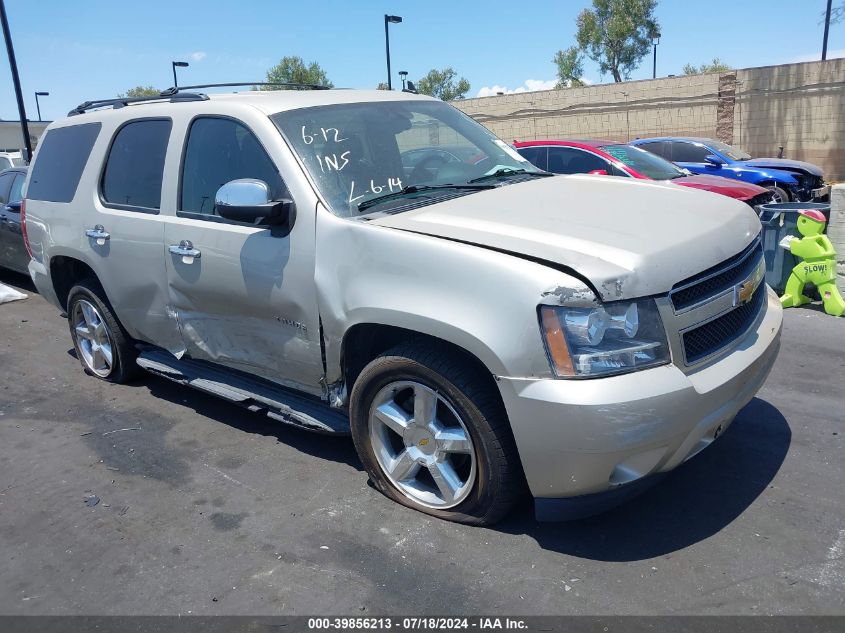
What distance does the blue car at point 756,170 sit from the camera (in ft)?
44.7

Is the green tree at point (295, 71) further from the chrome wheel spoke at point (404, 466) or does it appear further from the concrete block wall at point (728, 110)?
the chrome wheel spoke at point (404, 466)

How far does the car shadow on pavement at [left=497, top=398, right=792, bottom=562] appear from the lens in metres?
3.18

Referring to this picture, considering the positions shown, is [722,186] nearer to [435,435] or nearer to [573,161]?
[573,161]

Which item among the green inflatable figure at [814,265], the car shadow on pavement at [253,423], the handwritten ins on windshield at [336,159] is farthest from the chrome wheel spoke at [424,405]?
the green inflatable figure at [814,265]

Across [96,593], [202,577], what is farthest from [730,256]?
[96,593]

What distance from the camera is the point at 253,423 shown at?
4.79m

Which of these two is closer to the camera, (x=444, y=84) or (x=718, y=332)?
(x=718, y=332)

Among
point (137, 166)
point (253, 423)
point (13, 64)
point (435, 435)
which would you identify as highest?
point (13, 64)

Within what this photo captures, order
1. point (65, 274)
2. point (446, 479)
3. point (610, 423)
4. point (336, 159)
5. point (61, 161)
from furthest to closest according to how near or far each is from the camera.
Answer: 1. point (65, 274)
2. point (61, 161)
3. point (336, 159)
4. point (446, 479)
5. point (610, 423)

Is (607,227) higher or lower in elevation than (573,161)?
higher

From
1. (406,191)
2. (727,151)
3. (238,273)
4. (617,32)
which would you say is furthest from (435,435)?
(617,32)

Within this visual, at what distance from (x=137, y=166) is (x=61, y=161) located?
44.9 inches

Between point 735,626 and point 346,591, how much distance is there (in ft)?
4.89

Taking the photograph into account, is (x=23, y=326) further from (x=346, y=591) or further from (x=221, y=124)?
(x=346, y=591)
